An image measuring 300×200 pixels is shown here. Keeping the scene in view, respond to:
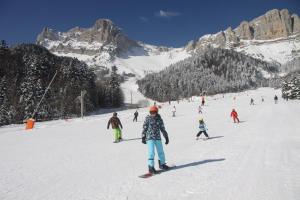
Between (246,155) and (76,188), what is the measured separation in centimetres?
636

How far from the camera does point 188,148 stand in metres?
14.1

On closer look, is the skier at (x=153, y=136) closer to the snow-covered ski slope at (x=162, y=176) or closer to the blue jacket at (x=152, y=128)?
the blue jacket at (x=152, y=128)

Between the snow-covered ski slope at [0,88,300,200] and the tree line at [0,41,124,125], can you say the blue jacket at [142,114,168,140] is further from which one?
the tree line at [0,41,124,125]

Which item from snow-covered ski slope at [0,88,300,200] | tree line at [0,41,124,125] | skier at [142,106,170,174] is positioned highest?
tree line at [0,41,124,125]

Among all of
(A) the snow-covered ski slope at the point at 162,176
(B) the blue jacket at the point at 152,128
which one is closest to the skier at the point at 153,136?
(B) the blue jacket at the point at 152,128

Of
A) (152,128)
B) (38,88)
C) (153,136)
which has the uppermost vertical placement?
(38,88)

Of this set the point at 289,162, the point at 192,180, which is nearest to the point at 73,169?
the point at 192,180

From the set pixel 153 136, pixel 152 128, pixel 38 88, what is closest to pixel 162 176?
pixel 153 136

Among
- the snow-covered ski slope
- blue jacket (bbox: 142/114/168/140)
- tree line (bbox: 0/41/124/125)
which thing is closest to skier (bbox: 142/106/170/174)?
blue jacket (bbox: 142/114/168/140)

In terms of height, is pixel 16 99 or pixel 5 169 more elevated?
pixel 16 99

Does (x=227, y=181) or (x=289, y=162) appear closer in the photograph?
(x=227, y=181)

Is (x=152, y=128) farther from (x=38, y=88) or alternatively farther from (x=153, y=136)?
(x=38, y=88)

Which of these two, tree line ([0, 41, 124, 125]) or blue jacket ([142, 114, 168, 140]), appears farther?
tree line ([0, 41, 124, 125])

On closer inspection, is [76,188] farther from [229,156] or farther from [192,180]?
[229,156]
